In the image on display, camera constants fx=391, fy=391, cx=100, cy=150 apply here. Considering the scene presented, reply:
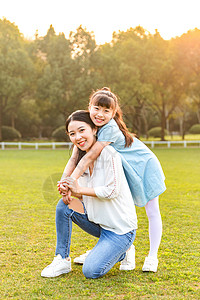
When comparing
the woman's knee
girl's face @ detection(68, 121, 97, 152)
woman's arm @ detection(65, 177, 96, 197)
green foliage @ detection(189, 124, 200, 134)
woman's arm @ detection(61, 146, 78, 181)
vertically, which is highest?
girl's face @ detection(68, 121, 97, 152)

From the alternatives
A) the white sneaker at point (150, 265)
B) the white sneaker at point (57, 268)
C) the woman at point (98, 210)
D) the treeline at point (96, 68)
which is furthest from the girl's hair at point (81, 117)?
the treeline at point (96, 68)

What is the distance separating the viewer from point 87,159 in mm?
3369

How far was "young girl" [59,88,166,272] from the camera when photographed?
3.42 metres

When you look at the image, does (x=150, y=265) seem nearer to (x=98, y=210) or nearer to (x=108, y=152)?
(x=98, y=210)

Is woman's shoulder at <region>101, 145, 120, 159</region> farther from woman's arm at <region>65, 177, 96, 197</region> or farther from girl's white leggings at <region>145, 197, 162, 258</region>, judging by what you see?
girl's white leggings at <region>145, 197, 162, 258</region>

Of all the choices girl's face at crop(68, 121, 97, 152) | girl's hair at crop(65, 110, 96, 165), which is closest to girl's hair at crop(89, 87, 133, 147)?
girl's hair at crop(65, 110, 96, 165)

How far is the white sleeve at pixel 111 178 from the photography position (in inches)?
130

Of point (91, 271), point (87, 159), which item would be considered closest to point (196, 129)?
point (87, 159)

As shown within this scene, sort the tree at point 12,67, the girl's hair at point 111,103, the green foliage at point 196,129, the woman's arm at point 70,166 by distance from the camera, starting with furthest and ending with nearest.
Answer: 1. the green foliage at point 196,129
2. the tree at point 12,67
3. the woman's arm at point 70,166
4. the girl's hair at point 111,103

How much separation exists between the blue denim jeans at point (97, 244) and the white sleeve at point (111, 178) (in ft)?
1.23

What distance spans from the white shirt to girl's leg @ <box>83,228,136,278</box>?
68 millimetres

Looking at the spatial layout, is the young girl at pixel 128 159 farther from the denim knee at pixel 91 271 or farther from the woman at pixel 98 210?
the denim knee at pixel 91 271

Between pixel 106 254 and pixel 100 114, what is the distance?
120 centimetres

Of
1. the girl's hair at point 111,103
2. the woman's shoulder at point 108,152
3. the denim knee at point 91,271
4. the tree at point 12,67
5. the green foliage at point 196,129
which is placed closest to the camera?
the denim knee at point 91,271
